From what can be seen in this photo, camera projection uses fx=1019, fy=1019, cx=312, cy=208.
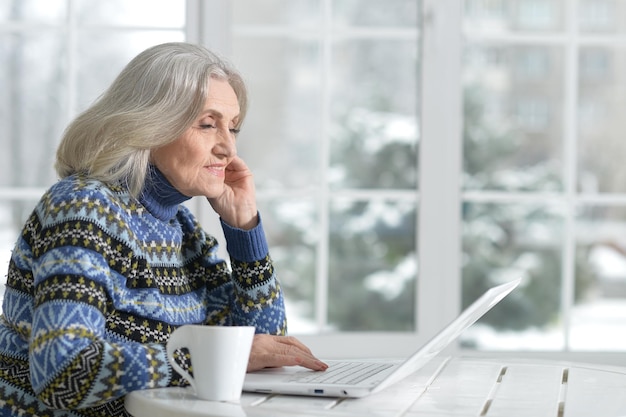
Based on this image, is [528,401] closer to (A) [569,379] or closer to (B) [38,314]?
(A) [569,379]

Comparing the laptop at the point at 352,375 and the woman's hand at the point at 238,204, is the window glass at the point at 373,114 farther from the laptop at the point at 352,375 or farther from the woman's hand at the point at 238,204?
the laptop at the point at 352,375

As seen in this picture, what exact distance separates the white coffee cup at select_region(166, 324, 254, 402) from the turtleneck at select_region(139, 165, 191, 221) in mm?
465

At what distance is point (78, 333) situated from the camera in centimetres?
140

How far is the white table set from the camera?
1268mm

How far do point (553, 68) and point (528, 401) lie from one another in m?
7.20

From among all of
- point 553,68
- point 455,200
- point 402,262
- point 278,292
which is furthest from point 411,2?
point 278,292

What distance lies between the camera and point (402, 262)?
8180 mm

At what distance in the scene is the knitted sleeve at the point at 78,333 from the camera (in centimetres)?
139

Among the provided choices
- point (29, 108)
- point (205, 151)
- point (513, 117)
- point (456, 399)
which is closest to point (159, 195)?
point (205, 151)

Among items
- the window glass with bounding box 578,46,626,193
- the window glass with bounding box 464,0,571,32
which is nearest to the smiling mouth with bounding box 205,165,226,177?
the window glass with bounding box 578,46,626,193

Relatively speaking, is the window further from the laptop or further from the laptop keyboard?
the laptop

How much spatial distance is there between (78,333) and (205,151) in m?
0.46

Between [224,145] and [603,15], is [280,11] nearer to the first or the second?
[603,15]

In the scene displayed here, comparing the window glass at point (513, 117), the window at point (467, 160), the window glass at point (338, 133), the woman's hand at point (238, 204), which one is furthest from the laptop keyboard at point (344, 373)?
the window glass at point (513, 117)
